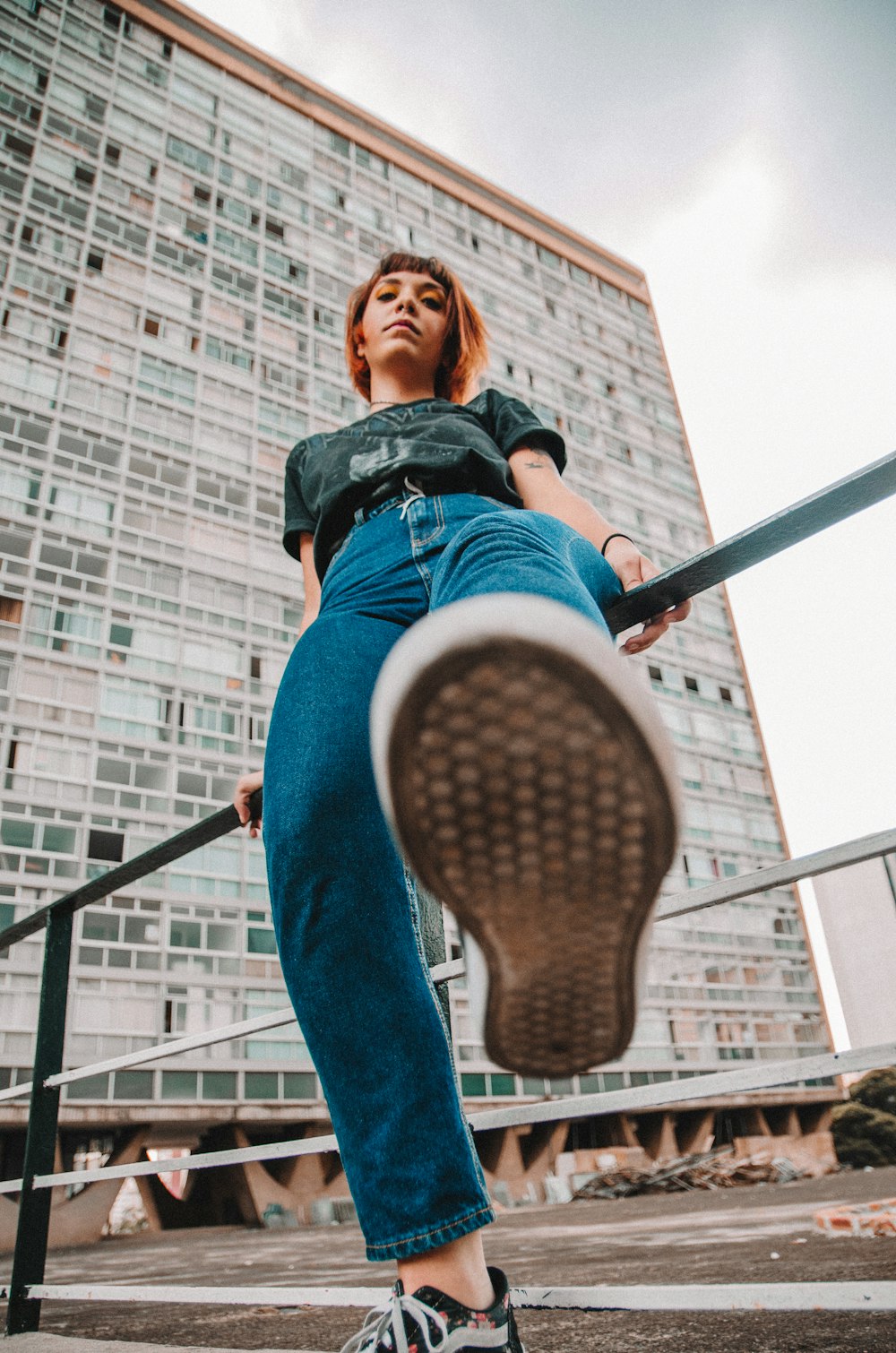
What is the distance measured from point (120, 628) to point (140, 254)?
10231mm

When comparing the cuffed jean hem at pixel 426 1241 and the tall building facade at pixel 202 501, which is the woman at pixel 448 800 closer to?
the cuffed jean hem at pixel 426 1241

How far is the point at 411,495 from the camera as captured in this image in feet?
3.40

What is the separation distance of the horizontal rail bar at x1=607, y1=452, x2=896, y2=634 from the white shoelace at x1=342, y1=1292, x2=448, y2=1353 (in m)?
0.68

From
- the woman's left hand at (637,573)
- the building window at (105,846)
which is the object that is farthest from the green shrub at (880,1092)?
the woman's left hand at (637,573)

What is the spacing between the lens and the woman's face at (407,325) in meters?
1.38

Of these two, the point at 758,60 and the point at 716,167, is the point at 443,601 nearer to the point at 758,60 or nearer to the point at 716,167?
the point at 758,60

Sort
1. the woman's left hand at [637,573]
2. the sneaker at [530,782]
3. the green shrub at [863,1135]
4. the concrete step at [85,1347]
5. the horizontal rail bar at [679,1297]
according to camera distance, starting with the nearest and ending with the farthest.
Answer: the sneaker at [530,782], the horizontal rail bar at [679,1297], the woman's left hand at [637,573], the concrete step at [85,1347], the green shrub at [863,1135]

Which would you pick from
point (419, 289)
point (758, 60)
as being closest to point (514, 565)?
point (419, 289)

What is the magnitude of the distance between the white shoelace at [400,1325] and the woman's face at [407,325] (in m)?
1.23

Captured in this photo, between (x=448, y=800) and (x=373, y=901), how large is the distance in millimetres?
330

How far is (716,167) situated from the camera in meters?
21.7

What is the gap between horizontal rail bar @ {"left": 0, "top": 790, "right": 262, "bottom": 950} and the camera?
4.28 ft

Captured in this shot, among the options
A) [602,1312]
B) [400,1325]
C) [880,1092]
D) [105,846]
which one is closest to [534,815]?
[400,1325]

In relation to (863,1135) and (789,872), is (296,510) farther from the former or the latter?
(863,1135)
